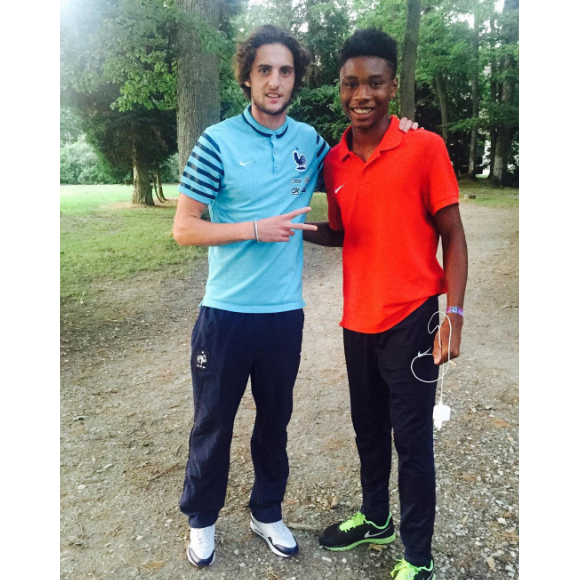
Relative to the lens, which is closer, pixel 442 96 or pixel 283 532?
pixel 283 532

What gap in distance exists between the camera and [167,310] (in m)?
6.58

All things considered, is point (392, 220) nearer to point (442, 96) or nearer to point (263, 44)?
point (263, 44)

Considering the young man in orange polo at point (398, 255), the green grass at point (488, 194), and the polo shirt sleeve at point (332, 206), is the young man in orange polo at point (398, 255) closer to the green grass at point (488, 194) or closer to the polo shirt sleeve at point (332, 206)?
the polo shirt sleeve at point (332, 206)

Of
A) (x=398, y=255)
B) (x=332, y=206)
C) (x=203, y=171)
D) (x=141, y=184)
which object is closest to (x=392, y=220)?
(x=398, y=255)

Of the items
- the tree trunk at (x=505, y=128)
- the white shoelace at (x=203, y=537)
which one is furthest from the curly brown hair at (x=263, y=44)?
the tree trunk at (x=505, y=128)

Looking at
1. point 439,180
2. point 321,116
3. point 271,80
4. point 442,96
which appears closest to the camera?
point 439,180

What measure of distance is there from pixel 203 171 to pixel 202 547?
5.74 ft

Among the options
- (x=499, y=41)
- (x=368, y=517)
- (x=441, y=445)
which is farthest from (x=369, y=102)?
(x=499, y=41)

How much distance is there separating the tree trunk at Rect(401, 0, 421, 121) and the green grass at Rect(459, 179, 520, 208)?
19.8 ft

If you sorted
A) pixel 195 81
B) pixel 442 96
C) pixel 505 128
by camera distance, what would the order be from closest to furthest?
1. pixel 195 81
2. pixel 505 128
3. pixel 442 96

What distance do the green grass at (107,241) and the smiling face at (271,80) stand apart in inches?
221

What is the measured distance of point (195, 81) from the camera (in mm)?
7855
